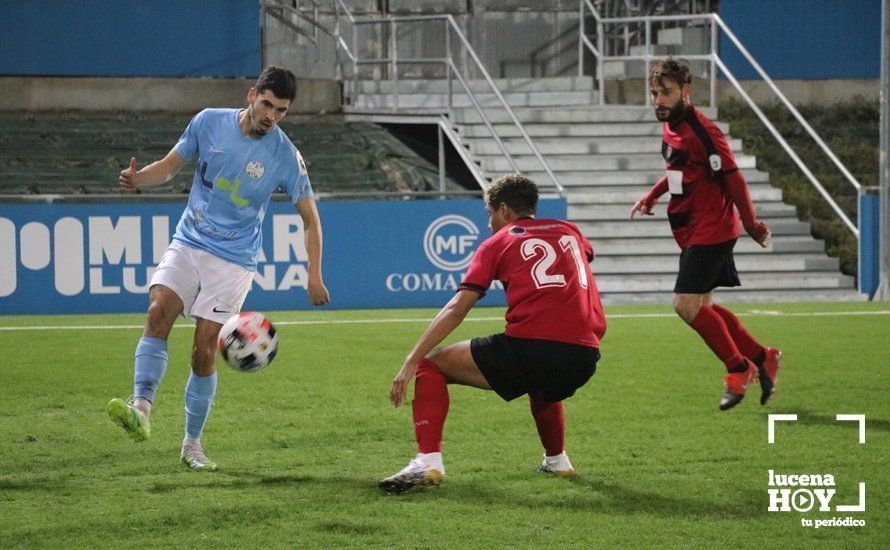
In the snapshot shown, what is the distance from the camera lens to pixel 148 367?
6836mm

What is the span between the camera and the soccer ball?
6770 mm

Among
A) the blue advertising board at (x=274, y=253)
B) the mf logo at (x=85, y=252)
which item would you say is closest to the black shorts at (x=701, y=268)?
the mf logo at (x=85, y=252)

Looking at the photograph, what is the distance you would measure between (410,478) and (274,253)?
1175 centimetres

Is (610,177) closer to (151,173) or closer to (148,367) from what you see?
(151,173)

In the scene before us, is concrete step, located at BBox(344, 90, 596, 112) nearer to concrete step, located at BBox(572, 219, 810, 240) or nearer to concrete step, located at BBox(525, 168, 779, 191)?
concrete step, located at BBox(525, 168, 779, 191)

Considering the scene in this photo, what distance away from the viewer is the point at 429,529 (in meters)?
5.39

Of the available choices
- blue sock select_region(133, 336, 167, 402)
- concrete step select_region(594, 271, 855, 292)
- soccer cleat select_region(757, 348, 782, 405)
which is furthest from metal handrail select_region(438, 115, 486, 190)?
blue sock select_region(133, 336, 167, 402)

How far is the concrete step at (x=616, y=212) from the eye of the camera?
20672 mm

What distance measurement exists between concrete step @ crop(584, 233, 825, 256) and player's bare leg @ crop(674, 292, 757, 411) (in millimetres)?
11643

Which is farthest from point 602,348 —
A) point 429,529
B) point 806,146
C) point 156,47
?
point 156,47

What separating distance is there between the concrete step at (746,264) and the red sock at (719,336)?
11.4 m

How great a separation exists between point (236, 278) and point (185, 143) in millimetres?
811

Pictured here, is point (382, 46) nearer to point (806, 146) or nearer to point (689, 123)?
point (806, 146)

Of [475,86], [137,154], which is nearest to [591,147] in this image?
[475,86]
